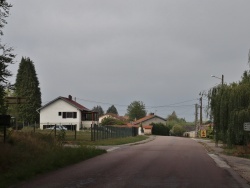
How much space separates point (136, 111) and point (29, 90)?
9140 centimetres

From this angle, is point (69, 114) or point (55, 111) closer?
point (69, 114)

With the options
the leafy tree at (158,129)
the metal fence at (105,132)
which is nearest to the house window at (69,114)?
the metal fence at (105,132)

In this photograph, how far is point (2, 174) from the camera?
43.5ft

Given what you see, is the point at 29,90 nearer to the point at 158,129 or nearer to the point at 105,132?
the point at 158,129

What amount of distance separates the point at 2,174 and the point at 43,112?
66521 millimetres

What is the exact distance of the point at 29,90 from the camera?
287ft

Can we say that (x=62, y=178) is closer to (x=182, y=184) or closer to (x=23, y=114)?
(x=182, y=184)

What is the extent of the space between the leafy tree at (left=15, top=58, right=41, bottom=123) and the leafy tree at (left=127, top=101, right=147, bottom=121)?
8492cm

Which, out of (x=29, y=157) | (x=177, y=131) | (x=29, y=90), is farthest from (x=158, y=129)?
(x=29, y=157)

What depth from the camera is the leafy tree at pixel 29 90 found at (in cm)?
8531

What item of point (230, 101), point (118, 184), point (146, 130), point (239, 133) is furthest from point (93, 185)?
point (146, 130)

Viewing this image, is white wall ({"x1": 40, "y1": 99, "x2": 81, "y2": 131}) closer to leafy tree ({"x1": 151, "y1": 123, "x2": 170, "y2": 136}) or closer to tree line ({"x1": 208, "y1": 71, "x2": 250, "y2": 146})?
leafy tree ({"x1": 151, "y1": 123, "x2": 170, "y2": 136})

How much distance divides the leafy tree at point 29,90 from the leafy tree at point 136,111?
279ft

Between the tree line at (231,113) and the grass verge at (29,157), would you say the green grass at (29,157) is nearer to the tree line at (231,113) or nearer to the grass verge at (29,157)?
the grass verge at (29,157)
